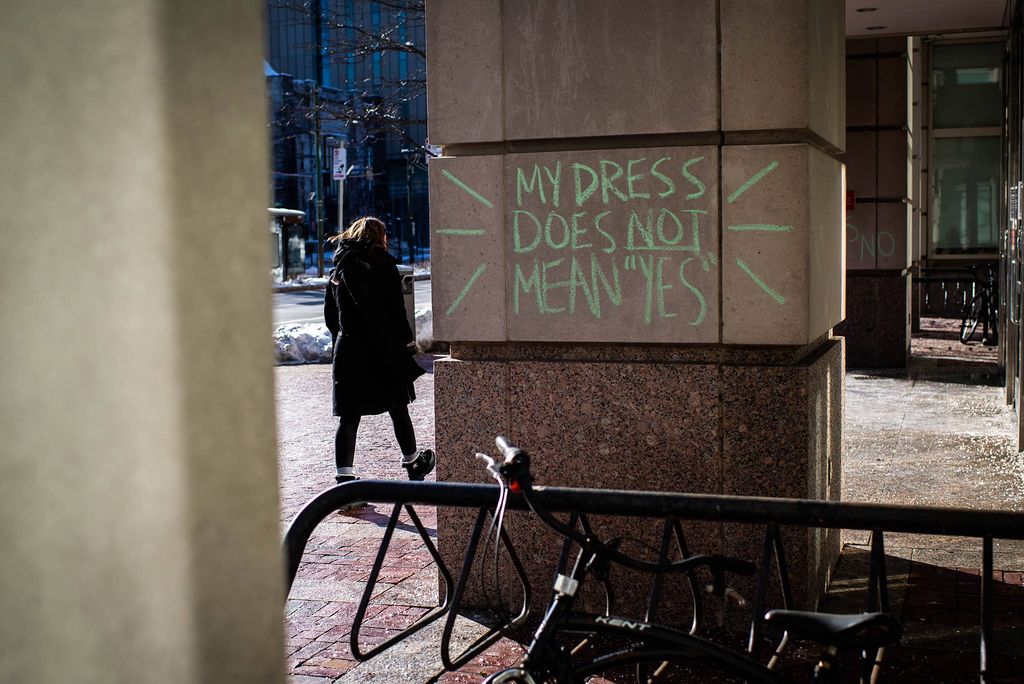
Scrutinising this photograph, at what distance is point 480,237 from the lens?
526 cm

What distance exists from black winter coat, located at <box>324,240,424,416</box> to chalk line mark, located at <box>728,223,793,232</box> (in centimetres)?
315

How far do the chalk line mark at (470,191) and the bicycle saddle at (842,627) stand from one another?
300cm

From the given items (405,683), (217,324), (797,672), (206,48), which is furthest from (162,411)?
(797,672)

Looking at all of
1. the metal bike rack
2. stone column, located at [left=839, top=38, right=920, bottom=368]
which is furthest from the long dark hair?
stone column, located at [left=839, top=38, right=920, bottom=368]

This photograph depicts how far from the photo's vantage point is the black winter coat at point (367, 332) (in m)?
7.61

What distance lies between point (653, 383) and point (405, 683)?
162cm

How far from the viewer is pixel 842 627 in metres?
2.50

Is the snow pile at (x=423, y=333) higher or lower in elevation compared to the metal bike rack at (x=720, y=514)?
lower

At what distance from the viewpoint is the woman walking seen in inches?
299

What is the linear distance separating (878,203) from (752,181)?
33.7 feet

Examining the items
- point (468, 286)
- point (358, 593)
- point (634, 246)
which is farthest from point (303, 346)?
point (634, 246)

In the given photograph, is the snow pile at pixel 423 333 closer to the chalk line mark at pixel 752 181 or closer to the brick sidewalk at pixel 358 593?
the brick sidewalk at pixel 358 593

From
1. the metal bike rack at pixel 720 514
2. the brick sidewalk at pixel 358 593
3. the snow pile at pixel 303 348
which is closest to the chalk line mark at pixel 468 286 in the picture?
the brick sidewalk at pixel 358 593

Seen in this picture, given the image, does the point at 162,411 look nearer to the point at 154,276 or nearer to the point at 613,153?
the point at 154,276
